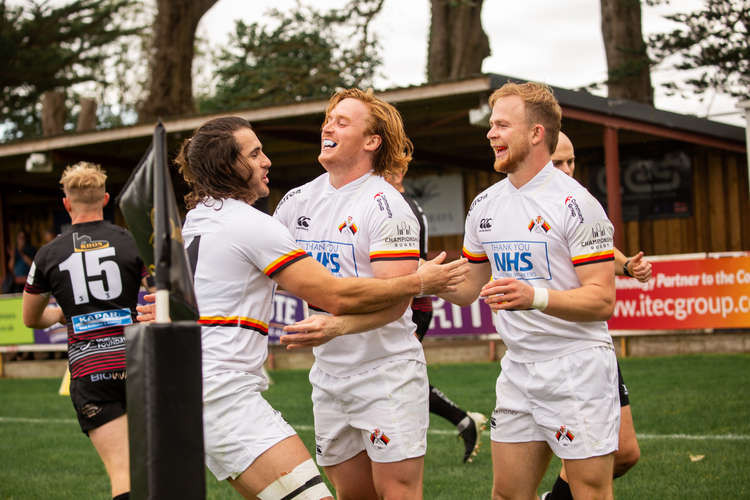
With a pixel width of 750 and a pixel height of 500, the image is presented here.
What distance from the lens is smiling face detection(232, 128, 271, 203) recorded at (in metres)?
3.55

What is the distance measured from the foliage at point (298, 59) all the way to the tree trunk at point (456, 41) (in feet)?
10.1

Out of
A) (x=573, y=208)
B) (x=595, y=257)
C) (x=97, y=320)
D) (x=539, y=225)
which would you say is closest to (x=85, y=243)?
(x=97, y=320)

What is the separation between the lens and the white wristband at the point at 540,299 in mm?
3518

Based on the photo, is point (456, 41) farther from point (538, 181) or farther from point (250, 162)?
point (250, 162)

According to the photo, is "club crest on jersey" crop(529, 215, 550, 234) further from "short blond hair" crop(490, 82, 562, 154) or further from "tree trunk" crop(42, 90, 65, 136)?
"tree trunk" crop(42, 90, 65, 136)

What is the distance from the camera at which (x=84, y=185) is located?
17.5 ft

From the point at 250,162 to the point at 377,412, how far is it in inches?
44.9

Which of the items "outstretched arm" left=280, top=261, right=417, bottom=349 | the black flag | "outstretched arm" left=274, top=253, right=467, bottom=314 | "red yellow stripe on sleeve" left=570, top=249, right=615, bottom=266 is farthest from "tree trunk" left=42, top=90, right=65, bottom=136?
the black flag

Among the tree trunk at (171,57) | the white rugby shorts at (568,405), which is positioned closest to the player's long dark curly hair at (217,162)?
the white rugby shorts at (568,405)

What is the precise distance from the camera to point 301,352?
15578 mm

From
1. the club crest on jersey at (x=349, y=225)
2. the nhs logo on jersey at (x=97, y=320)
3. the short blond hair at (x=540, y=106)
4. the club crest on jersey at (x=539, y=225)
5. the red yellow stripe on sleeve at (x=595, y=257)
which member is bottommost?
the nhs logo on jersey at (x=97, y=320)

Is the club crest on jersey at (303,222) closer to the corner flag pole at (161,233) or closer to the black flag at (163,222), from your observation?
the black flag at (163,222)

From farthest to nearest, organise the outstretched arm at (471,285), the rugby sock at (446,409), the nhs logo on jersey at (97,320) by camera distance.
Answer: the rugby sock at (446,409), the nhs logo on jersey at (97,320), the outstretched arm at (471,285)

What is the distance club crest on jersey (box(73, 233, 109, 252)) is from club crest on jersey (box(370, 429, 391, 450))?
2.41 m
